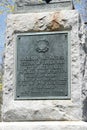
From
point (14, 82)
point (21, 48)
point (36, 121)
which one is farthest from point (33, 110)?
point (21, 48)

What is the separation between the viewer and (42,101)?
Result: 20.5ft

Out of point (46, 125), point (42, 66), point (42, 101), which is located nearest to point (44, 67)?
point (42, 66)

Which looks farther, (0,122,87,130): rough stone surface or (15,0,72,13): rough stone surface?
(15,0,72,13): rough stone surface

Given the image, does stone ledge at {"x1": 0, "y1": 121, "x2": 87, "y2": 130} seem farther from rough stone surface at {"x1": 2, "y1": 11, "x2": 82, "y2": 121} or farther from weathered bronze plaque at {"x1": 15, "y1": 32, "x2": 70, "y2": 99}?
weathered bronze plaque at {"x1": 15, "y1": 32, "x2": 70, "y2": 99}

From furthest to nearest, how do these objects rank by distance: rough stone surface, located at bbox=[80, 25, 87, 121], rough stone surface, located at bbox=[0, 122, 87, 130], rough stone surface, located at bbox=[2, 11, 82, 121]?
rough stone surface, located at bbox=[80, 25, 87, 121], rough stone surface, located at bbox=[2, 11, 82, 121], rough stone surface, located at bbox=[0, 122, 87, 130]

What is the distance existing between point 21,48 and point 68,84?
985 millimetres

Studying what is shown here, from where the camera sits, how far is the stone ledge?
5.87m

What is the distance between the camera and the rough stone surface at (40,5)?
258 inches

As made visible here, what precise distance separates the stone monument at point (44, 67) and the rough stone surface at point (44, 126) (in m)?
0.01

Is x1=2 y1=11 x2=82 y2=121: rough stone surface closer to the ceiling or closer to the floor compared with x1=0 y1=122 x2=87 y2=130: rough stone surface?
closer to the ceiling

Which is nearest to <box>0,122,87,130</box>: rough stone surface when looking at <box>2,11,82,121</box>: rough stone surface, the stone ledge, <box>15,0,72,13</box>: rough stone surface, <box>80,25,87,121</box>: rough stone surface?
the stone ledge

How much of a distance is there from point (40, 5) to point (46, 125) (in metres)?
1.99

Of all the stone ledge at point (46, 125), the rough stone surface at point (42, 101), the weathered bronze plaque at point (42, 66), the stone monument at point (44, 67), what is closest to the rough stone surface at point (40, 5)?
the stone monument at point (44, 67)

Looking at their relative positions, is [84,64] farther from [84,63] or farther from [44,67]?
[44,67]
